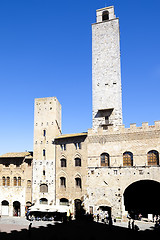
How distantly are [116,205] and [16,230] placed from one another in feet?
Result: 39.6

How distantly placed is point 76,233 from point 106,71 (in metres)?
21.6

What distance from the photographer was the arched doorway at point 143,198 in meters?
29.0

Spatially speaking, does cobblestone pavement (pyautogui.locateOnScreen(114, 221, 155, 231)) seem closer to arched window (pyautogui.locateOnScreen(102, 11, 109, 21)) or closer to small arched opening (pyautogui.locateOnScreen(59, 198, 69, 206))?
small arched opening (pyautogui.locateOnScreen(59, 198, 69, 206))

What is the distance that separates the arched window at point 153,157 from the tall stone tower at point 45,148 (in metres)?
13.3

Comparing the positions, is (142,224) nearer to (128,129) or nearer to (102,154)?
(102,154)

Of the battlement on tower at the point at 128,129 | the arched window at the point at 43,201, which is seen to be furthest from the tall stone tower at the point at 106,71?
the arched window at the point at 43,201

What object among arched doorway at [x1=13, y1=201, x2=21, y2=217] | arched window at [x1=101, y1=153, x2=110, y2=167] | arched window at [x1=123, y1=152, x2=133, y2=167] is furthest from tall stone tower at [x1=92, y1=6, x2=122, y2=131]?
arched doorway at [x1=13, y1=201, x2=21, y2=217]

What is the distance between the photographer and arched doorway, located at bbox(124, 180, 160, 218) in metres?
29.0

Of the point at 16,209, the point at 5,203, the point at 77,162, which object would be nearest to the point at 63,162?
the point at 77,162

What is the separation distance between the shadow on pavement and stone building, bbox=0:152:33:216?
10.5m

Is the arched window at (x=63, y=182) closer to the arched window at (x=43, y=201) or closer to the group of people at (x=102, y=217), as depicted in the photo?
the arched window at (x=43, y=201)

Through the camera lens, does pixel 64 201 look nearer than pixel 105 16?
Yes

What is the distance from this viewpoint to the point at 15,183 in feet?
109

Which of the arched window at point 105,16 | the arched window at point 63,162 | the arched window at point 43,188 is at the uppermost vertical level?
the arched window at point 105,16
